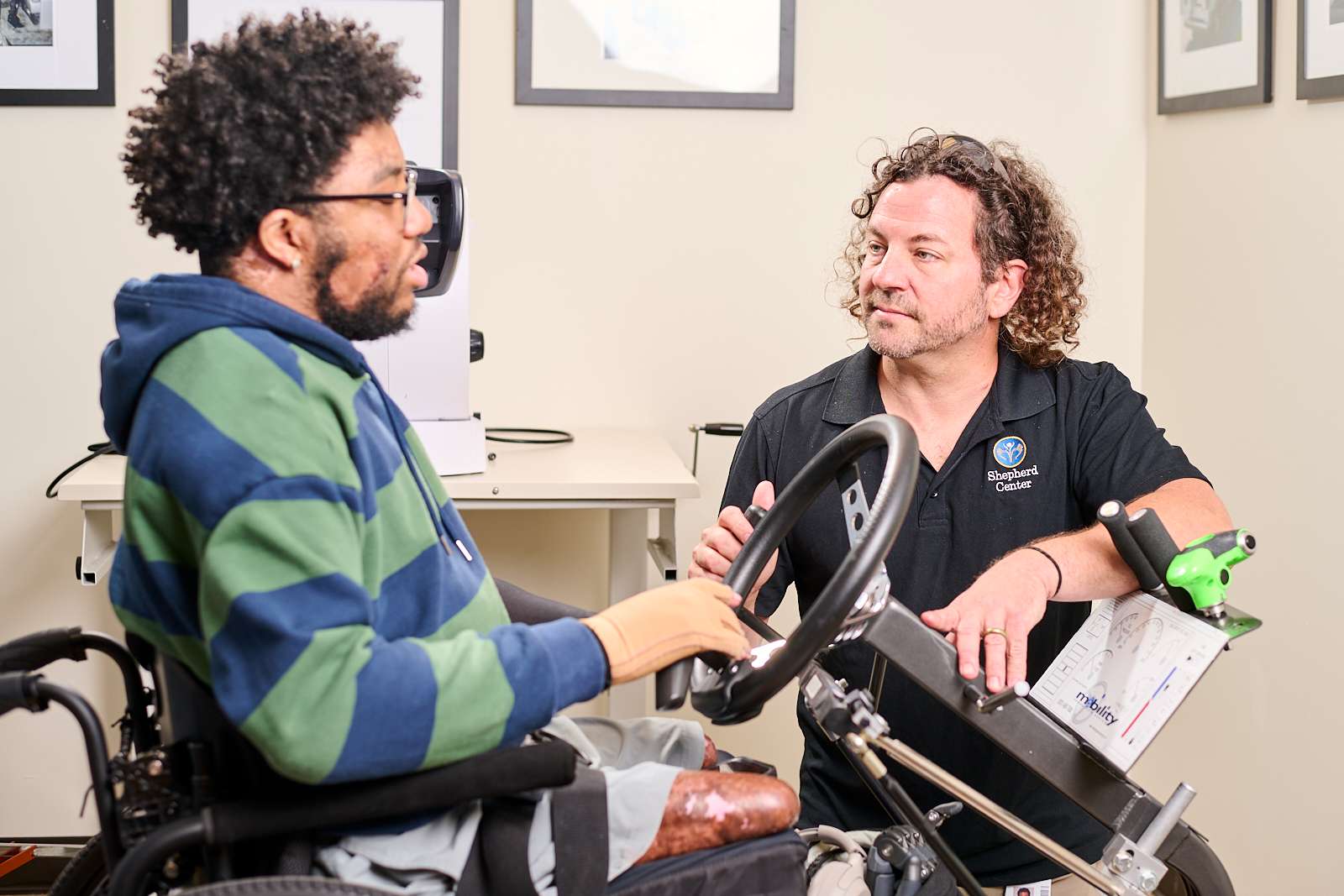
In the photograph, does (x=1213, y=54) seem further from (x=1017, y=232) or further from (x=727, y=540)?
(x=727, y=540)

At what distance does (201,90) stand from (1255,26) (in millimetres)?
1842

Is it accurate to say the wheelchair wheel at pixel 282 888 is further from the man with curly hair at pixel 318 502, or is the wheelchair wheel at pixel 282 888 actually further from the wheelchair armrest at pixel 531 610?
the wheelchair armrest at pixel 531 610

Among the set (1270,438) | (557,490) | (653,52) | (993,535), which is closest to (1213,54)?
(1270,438)

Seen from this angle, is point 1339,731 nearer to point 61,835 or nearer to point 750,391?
point 750,391

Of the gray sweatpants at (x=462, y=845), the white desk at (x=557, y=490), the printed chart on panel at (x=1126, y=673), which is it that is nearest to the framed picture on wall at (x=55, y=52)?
the white desk at (x=557, y=490)

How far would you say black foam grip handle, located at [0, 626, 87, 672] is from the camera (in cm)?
124

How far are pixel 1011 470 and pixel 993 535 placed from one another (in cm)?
9

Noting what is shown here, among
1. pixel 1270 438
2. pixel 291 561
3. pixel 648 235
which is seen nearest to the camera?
pixel 291 561

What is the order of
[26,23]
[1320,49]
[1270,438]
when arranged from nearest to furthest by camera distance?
1. [1320,49]
2. [1270,438]
3. [26,23]

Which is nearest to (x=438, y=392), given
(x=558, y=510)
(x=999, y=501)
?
(x=558, y=510)

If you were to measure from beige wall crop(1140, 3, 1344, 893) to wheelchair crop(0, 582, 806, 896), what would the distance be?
1348 mm

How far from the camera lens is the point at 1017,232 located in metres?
1.93

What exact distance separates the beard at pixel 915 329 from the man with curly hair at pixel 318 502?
2.20 feet

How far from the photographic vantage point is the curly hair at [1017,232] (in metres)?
1.88
